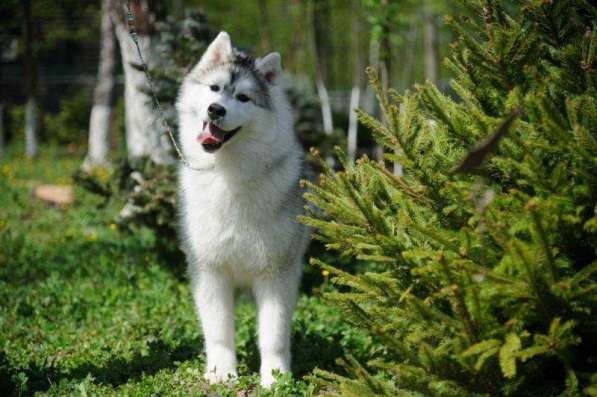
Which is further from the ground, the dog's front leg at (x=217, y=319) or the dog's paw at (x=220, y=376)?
the dog's front leg at (x=217, y=319)

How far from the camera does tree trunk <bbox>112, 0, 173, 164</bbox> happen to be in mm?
7594

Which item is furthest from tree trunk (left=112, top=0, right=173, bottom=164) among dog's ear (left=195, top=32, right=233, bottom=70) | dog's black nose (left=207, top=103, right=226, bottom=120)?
dog's black nose (left=207, top=103, right=226, bottom=120)

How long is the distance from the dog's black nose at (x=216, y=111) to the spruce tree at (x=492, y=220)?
1.04 metres

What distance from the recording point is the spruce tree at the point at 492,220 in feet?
7.86

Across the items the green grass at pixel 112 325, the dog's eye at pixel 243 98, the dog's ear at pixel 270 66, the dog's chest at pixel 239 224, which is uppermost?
the dog's ear at pixel 270 66

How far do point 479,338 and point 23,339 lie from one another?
146 inches

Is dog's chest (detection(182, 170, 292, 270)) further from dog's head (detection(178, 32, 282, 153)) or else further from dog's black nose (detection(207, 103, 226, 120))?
dog's black nose (detection(207, 103, 226, 120))

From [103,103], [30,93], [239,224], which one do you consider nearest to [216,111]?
[239,224]

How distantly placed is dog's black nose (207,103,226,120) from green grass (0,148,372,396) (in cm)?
161

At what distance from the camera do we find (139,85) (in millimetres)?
7566

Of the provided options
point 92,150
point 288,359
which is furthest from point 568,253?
point 92,150

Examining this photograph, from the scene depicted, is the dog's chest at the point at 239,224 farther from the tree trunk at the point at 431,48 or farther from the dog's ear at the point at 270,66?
the tree trunk at the point at 431,48

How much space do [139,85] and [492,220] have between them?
236 inches

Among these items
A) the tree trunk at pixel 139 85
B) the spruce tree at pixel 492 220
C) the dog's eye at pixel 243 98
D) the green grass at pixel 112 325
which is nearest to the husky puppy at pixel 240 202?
the dog's eye at pixel 243 98
